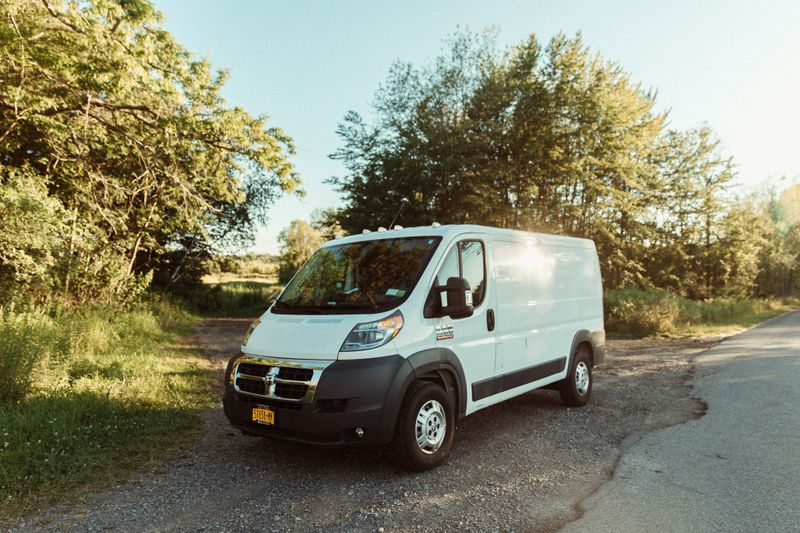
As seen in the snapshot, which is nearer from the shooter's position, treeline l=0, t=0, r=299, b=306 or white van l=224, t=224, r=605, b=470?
white van l=224, t=224, r=605, b=470

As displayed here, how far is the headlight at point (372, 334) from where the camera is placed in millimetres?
4184

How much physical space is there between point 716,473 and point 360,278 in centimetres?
363

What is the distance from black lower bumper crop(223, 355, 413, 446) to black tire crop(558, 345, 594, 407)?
3424mm

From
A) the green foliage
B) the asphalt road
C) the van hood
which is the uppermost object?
the green foliage

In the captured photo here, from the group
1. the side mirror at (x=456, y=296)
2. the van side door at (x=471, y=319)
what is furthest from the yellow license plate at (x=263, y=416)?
the side mirror at (x=456, y=296)

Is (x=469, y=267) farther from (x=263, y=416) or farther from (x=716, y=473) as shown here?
(x=716, y=473)

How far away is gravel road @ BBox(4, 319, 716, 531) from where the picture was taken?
3572 millimetres

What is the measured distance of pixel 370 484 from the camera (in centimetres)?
420

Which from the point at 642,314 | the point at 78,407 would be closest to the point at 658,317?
the point at 642,314

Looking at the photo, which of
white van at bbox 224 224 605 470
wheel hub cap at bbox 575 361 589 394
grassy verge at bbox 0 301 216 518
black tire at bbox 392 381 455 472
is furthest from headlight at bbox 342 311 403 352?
wheel hub cap at bbox 575 361 589 394

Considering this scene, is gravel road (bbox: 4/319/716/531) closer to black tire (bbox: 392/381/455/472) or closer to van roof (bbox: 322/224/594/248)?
black tire (bbox: 392/381/455/472)

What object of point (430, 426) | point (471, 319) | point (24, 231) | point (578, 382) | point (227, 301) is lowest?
point (578, 382)

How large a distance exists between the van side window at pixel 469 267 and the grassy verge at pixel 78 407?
135 inches

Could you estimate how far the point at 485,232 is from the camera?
5.46 metres
